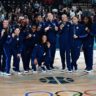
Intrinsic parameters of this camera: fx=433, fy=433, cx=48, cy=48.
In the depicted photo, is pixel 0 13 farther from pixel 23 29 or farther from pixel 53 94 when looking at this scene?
pixel 53 94

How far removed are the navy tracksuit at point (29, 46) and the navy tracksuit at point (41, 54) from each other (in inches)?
5.2

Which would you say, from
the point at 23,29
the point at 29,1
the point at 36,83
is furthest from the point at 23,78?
the point at 29,1

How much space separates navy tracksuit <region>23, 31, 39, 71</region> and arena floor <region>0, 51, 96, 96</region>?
36cm

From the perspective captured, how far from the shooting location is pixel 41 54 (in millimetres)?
12219

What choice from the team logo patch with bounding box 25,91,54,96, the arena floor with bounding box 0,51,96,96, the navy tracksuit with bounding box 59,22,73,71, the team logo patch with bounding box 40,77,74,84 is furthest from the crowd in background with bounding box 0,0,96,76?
the team logo patch with bounding box 25,91,54,96

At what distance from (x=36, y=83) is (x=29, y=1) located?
12172mm

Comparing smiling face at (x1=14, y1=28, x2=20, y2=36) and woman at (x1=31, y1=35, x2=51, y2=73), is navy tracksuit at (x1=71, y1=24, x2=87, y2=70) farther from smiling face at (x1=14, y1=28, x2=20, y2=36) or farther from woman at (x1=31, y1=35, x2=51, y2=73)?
smiling face at (x1=14, y1=28, x2=20, y2=36)

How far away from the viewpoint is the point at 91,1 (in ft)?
75.7

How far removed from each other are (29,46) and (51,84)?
187 cm

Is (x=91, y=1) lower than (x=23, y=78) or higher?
higher

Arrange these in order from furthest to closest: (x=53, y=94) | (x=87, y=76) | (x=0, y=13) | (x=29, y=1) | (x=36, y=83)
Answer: (x=29, y=1) < (x=0, y=13) < (x=87, y=76) < (x=36, y=83) < (x=53, y=94)

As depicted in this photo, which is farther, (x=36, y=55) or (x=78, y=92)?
(x=36, y=55)

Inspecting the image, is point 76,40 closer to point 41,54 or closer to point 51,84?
point 41,54

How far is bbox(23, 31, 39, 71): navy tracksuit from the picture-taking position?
1204 cm
